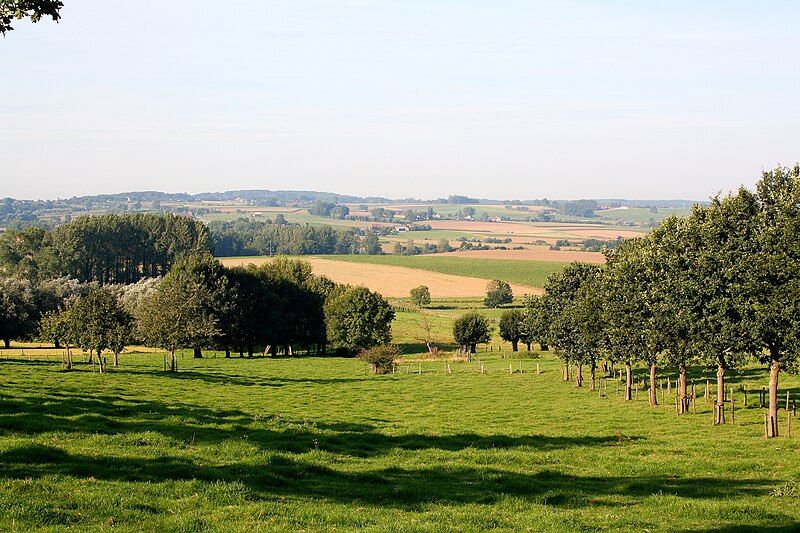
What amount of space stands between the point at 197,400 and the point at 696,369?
4881cm

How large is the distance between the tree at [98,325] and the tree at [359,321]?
46.0 metres

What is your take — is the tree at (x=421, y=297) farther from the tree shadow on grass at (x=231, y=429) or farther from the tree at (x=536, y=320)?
the tree shadow on grass at (x=231, y=429)

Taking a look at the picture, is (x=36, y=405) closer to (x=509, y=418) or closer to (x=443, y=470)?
(x=443, y=470)

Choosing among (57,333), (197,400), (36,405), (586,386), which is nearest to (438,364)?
(586,386)

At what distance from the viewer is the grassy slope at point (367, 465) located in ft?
63.9

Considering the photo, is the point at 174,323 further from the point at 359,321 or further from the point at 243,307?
the point at 359,321

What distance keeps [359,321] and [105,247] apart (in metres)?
86.3

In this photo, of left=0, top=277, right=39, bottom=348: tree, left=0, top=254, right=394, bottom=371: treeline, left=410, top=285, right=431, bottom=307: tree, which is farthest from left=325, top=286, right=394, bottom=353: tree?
left=410, top=285, right=431, bottom=307: tree

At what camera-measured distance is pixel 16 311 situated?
104938mm

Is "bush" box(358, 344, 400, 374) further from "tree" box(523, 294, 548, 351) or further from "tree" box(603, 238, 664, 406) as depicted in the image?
"tree" box(603, 238, 664, 406)

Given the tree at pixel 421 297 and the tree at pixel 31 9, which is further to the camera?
the tree at pixel 421 297

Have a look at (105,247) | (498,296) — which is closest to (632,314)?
(498,296)

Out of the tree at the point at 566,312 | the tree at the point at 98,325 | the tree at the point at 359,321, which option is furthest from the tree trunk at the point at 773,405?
the tree at the point at 359,321

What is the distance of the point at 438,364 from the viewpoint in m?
96.7
